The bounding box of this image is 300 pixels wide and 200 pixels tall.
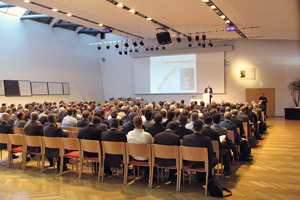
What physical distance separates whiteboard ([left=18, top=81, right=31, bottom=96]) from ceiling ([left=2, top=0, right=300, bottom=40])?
512 centimetres

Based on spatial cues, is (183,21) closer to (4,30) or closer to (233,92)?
(233,92)

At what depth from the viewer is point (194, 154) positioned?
4.20 metres

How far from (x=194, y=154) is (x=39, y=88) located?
1322cm

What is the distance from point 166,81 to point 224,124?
12.3 m

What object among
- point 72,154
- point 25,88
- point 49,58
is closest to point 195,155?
point 72,154

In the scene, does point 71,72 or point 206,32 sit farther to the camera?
point 71,72

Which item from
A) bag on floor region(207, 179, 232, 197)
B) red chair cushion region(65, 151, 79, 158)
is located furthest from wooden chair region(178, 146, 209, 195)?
red chair cushion region(65, 151, 79, 158)

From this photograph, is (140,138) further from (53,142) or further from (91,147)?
(53,142)

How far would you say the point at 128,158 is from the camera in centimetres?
472

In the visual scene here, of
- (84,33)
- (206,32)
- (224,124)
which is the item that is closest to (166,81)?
(206,32)

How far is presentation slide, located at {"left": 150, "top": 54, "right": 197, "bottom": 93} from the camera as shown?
57.4ft

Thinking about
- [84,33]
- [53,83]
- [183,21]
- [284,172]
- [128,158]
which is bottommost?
A: [284,172]

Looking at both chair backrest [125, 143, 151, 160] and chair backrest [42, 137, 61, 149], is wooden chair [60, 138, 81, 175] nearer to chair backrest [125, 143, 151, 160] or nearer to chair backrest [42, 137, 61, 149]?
chair backrest [42, 137, 61, 149]

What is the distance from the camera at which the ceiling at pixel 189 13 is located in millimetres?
8234
